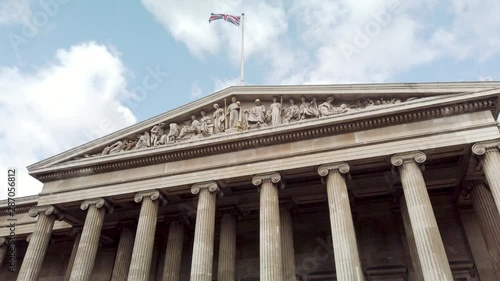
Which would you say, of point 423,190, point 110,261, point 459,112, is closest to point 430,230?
point 423,190

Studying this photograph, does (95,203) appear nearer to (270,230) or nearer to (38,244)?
(38,244)

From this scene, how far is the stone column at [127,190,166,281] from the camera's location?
18.8m

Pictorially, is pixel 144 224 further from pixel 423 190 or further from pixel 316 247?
pixel 423 190

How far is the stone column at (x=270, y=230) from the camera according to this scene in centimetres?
1678

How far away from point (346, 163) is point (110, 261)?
16.6 m

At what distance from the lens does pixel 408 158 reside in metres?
17.7

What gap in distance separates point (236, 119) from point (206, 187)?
3.92 metres

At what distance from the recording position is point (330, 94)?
66.3 feet

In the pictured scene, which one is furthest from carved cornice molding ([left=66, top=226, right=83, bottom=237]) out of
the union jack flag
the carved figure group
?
the union jack flag

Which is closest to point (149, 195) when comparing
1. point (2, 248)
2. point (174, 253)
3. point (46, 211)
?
point (174, 253)

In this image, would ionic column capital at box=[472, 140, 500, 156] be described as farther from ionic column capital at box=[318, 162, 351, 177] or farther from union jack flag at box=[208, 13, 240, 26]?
union jack flag at box=[208, 13, 240, 26]

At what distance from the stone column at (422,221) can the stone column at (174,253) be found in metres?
12.1

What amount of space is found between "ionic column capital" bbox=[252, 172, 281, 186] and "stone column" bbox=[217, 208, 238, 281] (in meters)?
3.79

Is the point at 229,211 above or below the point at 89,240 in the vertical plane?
above
